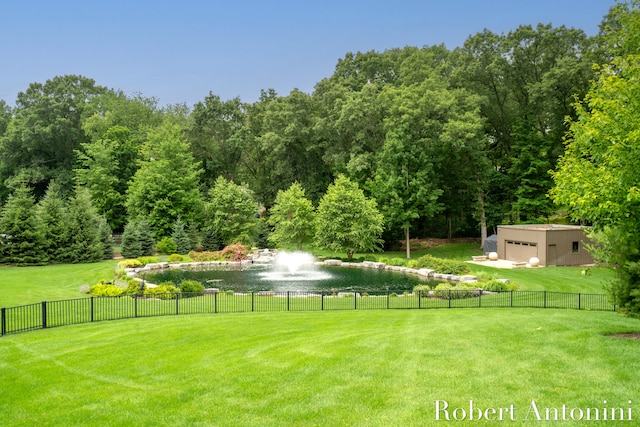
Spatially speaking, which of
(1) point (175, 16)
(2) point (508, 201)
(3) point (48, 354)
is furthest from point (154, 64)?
(3) point (48, 354)

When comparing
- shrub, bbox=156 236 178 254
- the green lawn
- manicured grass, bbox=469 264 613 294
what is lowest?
manicured grass, bbox=469 264 613 294

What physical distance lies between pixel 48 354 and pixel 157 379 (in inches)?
154

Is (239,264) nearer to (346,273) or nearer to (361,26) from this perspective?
(346,273)

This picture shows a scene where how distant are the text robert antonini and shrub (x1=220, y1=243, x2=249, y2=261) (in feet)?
114

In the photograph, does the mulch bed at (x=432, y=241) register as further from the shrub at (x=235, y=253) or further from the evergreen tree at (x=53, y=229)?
the evergreen tree at (x=53, y=229)

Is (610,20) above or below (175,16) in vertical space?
below

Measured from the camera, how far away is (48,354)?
39.1 feet

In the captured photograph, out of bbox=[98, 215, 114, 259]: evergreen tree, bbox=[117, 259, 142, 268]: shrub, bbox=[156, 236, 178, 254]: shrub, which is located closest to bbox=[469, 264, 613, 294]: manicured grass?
Result: bbox=[117, 259, 142, 268]: shrub

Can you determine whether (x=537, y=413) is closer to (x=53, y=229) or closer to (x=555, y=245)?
(x=555, y=245)

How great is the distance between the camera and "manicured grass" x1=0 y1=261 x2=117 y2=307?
22688 mm

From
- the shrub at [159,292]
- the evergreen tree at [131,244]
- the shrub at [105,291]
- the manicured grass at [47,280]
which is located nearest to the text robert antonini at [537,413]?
the shrub at [159,292]

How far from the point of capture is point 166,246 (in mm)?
44719

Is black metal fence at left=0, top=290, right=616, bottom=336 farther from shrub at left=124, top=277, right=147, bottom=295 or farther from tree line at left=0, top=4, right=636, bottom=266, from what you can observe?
tree line at left=0, top=4, right=636, bottom=266

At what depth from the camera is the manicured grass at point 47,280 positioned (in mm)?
22688
